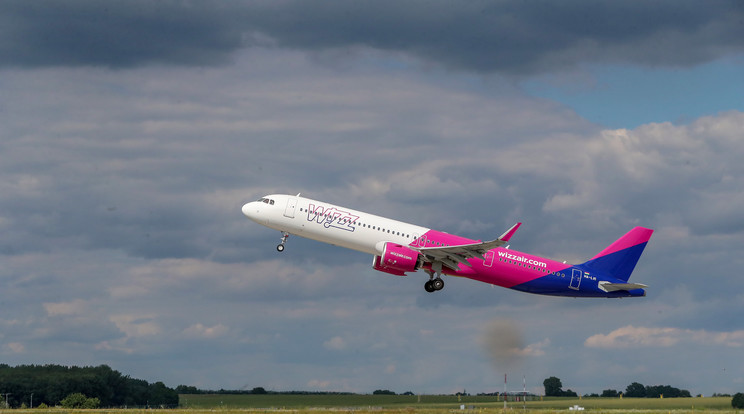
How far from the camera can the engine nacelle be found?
78438 mm

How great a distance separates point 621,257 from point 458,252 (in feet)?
64.0

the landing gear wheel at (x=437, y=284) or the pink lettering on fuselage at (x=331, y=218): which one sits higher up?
the pink lettering on fuselage at (x=331, y=218)

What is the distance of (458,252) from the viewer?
78.5m

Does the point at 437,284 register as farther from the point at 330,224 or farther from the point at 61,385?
the point at 61,385

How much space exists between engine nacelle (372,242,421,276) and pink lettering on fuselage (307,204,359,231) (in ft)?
10.4

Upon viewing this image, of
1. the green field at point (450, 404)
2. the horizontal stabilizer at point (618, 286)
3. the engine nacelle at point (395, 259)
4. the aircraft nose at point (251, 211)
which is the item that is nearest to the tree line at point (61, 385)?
the green field at point (450, 404)

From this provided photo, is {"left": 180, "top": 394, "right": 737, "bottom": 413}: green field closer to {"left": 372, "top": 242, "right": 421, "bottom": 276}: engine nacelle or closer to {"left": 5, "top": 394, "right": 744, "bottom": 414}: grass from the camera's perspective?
{"left": 5, "top": 394, "right": 744, "bottom": 414}: grass

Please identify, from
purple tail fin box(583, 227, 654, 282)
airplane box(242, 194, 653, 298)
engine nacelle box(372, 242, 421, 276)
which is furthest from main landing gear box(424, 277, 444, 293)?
purple tail fin box(583, 227, 654, 282)

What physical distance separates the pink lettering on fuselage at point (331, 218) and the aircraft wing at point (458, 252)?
20.3ft

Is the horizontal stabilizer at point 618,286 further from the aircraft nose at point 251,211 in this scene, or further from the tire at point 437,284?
the aircraft nose at point 251,211

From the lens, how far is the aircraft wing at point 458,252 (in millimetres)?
76062

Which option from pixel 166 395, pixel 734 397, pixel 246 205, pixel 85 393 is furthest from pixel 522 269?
pixel 166 395

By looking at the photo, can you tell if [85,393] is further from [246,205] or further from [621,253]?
[621,253]

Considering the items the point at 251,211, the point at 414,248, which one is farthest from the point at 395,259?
the point at 251,211
